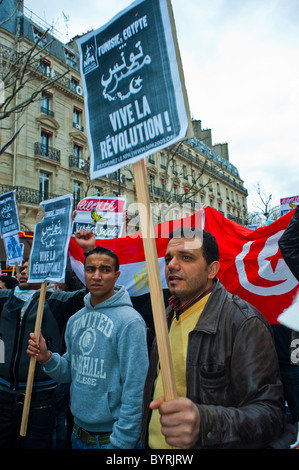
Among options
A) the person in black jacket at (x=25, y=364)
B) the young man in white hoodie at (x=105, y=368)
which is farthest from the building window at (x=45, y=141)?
the young man in white hoodie at (x=105, y=368)

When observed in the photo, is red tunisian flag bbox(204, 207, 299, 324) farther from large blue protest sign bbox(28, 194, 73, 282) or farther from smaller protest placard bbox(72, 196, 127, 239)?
smaller protest placard bbox(72, 196, 127, 239)

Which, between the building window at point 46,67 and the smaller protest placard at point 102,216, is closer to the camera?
the smaller protest placard at point 102,216

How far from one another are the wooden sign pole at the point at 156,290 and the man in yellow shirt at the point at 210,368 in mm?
80

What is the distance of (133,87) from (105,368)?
1.70 m

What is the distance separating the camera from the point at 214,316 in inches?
60.7

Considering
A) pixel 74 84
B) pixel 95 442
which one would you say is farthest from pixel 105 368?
pixel 74 84

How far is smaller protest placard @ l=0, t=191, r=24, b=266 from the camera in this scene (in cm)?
526

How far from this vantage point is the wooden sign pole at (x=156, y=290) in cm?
115

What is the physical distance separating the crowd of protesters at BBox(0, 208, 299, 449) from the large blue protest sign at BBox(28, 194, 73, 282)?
0.91 ft

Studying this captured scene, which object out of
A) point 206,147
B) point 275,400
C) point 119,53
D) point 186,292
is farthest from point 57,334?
point 206,147

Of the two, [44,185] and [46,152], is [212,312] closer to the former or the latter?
[44,185]

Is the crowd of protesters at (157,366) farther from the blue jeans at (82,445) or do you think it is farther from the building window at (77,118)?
the building window at (77,118)
